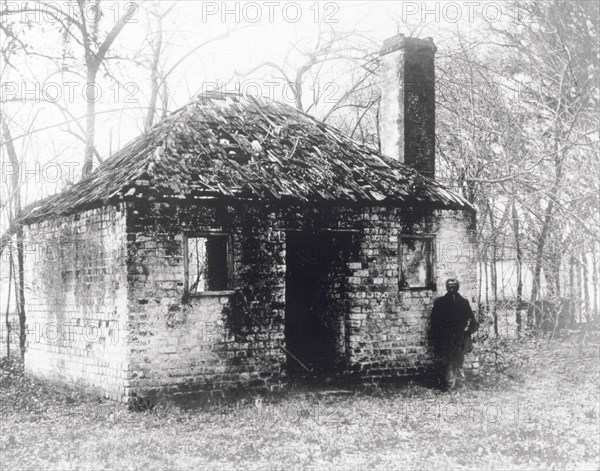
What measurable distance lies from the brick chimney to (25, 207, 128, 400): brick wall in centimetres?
623

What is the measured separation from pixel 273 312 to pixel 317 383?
1690 millimetres

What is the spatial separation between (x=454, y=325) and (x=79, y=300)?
21.3ft

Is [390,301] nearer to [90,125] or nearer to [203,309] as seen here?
[203,309]

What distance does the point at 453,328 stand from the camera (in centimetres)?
1222

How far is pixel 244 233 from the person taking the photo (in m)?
11.2

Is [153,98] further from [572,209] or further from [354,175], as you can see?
[572,209]

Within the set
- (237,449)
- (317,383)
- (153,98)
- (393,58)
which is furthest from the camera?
(153,98)

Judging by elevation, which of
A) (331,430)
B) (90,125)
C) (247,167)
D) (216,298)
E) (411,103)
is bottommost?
(331,430)

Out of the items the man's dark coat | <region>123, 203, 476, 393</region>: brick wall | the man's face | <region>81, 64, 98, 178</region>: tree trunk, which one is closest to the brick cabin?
<region>123, 203, 476, 393</region>: brick wall

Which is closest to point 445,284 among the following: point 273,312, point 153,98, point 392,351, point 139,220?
point 392,351

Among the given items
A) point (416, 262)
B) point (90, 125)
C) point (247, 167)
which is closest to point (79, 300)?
point (247, 167)

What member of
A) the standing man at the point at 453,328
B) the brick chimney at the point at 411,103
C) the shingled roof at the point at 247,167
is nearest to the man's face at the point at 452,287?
the standing man at the point at 453,328

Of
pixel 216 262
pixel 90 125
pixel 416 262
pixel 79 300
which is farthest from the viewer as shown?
pixel 90 125

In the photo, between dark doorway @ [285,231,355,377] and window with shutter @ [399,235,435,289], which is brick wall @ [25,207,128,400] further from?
window with shutter @ [399,235,435,289]
